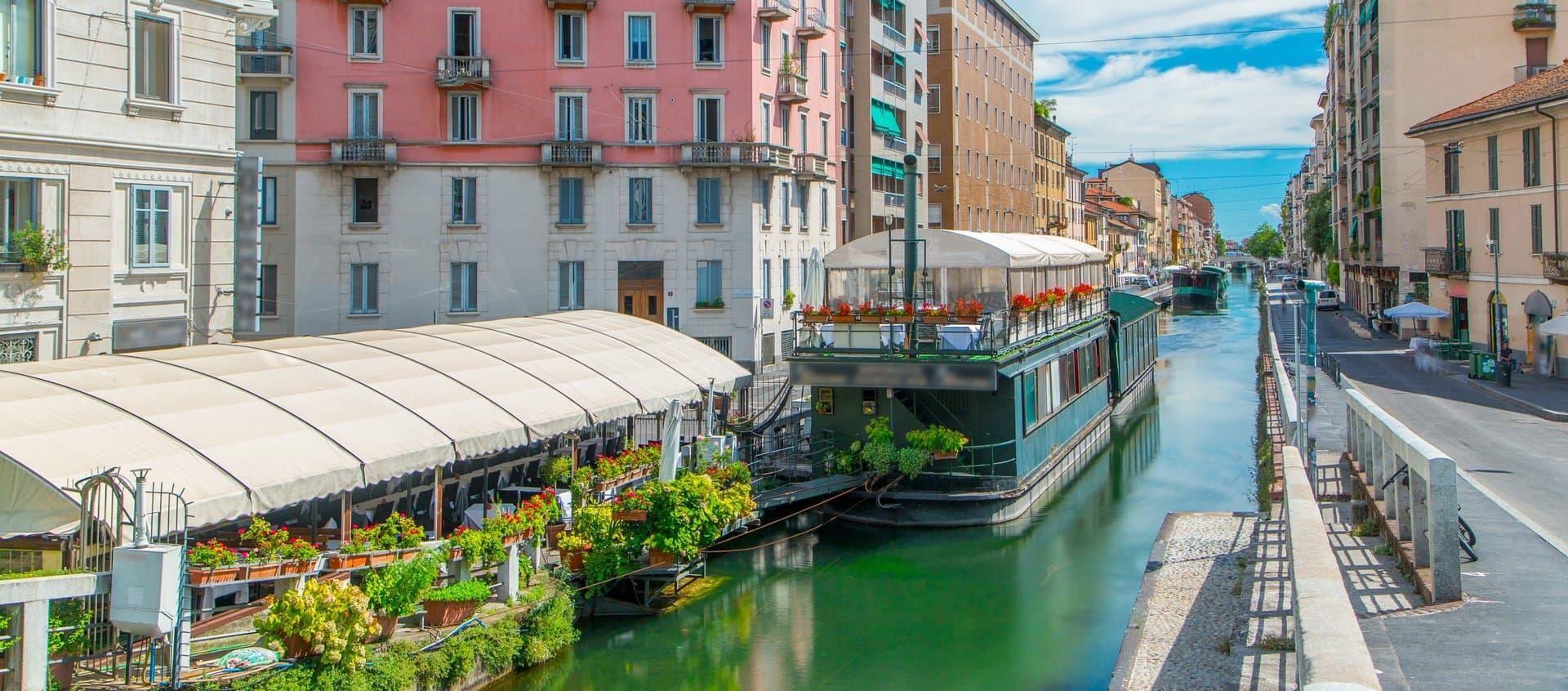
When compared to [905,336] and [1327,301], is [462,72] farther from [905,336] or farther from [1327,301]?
[1327,301]

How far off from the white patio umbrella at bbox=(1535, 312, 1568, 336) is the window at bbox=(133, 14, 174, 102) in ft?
109

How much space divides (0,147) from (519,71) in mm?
23945

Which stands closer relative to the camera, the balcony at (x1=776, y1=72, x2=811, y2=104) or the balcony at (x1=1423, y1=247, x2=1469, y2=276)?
the balcony at (x1=776, y1=72, x2=811, y2=104)

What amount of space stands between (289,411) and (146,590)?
3843 millimetres

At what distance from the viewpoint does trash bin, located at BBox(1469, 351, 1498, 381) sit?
36000 mm

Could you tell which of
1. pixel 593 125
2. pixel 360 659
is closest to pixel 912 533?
pixel 360 659

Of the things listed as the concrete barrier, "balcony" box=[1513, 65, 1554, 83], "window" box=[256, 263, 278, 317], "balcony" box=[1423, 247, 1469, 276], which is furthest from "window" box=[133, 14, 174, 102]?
"balcony" box=[1513, 65, 1554, 83]

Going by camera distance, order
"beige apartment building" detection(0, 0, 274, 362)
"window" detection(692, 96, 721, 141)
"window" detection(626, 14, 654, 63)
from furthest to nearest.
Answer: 1. "window" detection(692, 96, 721, 141)
2. "window" detection(626, 14, 654, 63)
3. "beige apartment building" detection(0, 0, 274, 362)

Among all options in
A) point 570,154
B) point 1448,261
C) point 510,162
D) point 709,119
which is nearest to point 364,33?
point 510,162

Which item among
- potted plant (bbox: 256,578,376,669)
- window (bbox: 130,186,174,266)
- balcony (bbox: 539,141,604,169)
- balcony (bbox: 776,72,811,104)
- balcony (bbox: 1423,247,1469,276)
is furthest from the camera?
balcony (bbox: 1423,247,1469,276)

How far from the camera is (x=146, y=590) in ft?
36.6

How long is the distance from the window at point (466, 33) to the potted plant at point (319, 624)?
31.2 metres

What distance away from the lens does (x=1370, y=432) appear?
1617 centimetres

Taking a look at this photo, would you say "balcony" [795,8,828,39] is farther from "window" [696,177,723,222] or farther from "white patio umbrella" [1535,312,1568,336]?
"white patio umbrella" [1535,312,1568,336]
